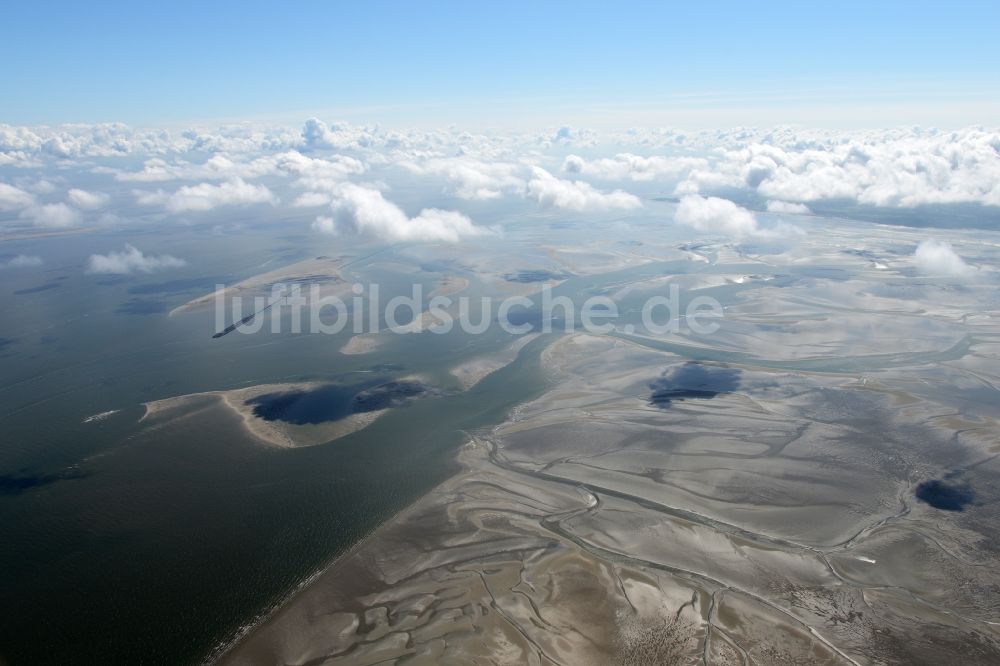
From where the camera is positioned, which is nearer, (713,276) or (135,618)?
(135,618)

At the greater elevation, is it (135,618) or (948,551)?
(948,551)

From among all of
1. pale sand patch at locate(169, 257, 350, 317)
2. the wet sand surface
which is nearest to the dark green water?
the wet sand surface

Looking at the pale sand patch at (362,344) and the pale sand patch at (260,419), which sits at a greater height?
the pale sand patch at (362,344)

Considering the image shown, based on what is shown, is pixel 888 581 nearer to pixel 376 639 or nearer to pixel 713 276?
pixel 376 639

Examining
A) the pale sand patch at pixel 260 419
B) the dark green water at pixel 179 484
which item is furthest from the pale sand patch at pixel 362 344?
the pale sand patch at pixel 260 419

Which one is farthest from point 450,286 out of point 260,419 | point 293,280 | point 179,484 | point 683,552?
point 683,552

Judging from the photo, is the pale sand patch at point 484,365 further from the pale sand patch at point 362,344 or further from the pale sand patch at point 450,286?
the pale sand patch at point 450,286

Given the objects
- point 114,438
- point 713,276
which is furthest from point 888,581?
point 713,276
